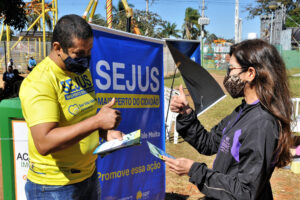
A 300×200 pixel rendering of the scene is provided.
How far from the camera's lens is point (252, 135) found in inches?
57.9

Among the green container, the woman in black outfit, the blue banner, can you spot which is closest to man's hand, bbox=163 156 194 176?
the woman in black outfit

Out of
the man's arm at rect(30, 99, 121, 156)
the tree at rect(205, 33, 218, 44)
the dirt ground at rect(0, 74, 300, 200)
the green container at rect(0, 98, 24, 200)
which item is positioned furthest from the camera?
the tree at rect(205, 33, 218, 44)

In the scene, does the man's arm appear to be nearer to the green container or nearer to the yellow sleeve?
the yellow sleeve

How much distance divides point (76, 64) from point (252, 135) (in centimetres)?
110

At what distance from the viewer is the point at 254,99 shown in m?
1.68

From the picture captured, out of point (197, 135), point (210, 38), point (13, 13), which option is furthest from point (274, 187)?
point (210, 38)

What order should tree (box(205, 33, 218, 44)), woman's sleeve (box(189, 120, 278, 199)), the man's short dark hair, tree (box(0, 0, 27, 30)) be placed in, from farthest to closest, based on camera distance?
tree (box(205, 33, 218, 44)), tree (box(0, 0, 27, 30)), the man's short dark hair, woman's sleeve (box(189, 120, 278, 199))

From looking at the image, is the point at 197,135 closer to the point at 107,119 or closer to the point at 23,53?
the point at 107,119

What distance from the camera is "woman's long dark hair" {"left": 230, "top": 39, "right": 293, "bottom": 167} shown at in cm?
156

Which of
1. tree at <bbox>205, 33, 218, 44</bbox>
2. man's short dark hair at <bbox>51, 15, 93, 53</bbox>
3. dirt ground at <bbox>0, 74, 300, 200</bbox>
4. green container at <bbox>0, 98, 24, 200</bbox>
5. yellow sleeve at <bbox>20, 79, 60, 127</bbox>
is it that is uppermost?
tree at <bbox>205, 33, 218, 44</bbox>

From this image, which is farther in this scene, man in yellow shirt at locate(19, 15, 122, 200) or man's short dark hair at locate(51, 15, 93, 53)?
man's short dark hair at locate(51, 15, 93, 53)

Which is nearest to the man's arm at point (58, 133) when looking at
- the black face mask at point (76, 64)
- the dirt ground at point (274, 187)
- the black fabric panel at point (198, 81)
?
the black face mask at point (76, 64)

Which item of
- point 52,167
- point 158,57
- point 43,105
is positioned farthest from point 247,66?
point 158,57

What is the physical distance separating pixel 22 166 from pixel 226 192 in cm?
194
